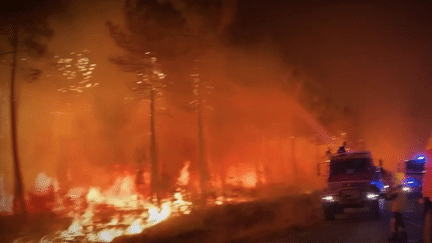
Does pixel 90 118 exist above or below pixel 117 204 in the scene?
above

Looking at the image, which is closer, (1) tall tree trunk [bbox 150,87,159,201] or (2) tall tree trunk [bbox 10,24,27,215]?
(2) tall tree trunk [bbox 10,24,27,215]

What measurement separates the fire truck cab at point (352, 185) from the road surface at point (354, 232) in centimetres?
61

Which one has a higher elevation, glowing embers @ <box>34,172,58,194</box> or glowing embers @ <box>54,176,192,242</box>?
glowing embers @ <box>34,172,58,194</box>

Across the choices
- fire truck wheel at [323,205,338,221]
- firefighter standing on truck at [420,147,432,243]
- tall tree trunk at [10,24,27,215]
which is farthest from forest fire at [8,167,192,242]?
firefighter standing on truck at [420,147,432,243]

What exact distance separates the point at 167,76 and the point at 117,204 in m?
9.94

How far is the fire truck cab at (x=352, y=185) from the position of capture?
60.8 feet

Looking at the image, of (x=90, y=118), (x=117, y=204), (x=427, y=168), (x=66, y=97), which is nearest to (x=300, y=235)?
(x=427, y=168)

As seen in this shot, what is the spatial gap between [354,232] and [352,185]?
4.14m

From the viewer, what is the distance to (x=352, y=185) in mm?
18859

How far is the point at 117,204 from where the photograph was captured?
32094 millimetres

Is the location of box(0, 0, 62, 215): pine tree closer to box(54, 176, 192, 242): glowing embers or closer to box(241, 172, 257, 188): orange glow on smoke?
box(54, 176, 192, 242): glowing embers

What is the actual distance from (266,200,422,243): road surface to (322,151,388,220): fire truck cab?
2.01 feet

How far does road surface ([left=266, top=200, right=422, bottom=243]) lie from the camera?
13.4m

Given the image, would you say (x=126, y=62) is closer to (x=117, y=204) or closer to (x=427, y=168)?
(x=117, y=204)
